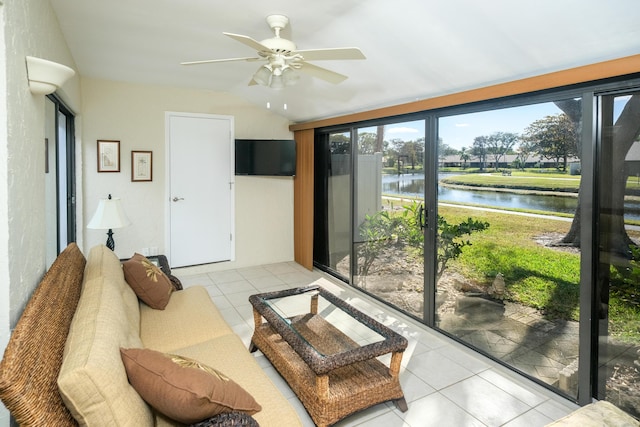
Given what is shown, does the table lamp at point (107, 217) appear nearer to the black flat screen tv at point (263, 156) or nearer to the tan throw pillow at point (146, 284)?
the tan throw pillow at point (146, 284)

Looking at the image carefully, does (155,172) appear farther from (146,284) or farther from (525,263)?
(525,263)

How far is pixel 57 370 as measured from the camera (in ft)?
3.91

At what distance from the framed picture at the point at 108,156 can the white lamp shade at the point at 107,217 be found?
3.69 ft

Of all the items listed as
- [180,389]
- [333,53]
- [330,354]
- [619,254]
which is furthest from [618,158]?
[180,389]

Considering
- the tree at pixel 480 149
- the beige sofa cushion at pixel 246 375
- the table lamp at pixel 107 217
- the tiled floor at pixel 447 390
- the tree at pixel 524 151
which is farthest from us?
the table lamp at pixel 107 217

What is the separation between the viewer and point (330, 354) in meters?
2.18

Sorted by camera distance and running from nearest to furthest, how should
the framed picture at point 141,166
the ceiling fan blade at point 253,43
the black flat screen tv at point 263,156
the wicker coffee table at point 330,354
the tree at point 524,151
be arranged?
the ceiling fan blade at point 253,43, the wicker coffee table at point 330,354, the tree at point 524,151, the framed picture at point 141,166, the black flat screen tv at point 263,156

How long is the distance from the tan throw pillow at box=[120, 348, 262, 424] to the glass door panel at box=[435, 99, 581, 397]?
82.4 inches

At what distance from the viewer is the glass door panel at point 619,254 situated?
6.70 ft

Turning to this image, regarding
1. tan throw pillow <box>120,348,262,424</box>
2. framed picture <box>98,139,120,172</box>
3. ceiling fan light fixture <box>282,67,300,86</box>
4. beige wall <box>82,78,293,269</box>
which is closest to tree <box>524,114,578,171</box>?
ceiling fan light fixture <box>282,67,300,86</box>

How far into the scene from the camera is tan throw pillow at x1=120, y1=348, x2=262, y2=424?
1251 mm

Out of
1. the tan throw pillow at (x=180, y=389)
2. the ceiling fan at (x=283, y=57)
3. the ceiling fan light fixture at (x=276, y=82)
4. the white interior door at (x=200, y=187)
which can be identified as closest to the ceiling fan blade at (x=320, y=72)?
the ceiling fan at (x=283, y=57)

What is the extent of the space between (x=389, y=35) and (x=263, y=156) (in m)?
2.86

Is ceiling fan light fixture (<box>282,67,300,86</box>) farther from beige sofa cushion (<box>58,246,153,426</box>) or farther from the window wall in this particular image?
beige sofa cushion (<box>58,246,153,426</box>)
